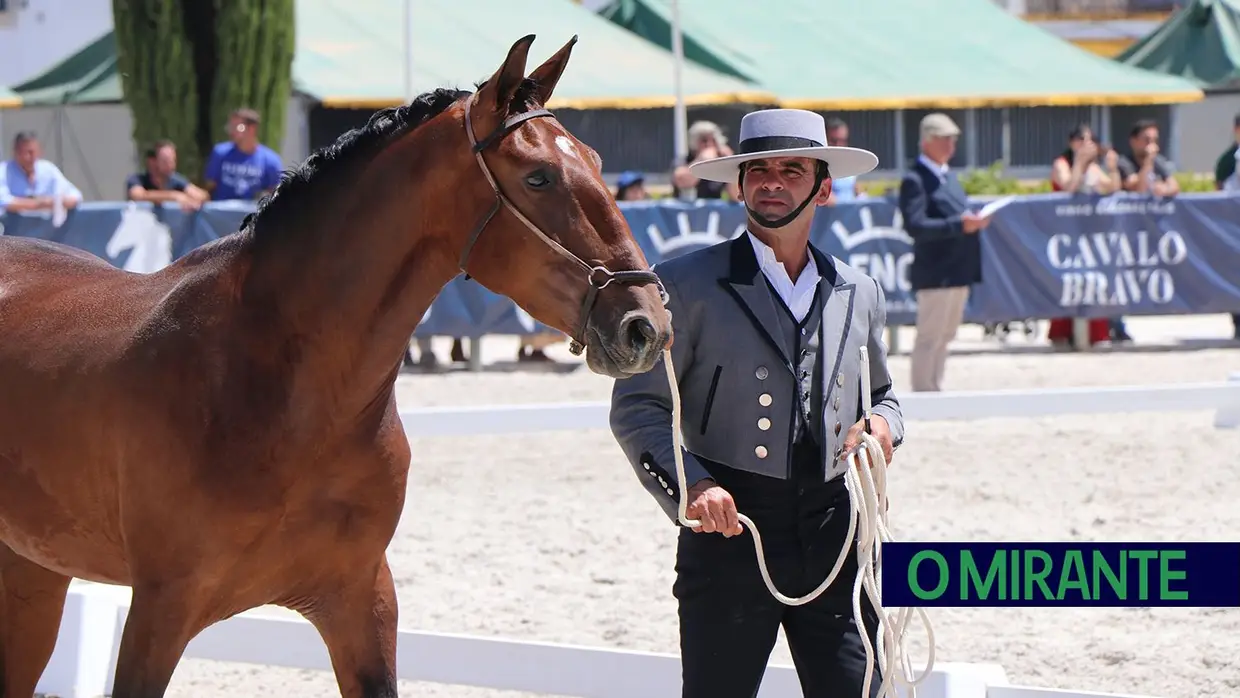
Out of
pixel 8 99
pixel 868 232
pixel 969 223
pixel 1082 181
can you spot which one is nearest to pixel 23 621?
pixel 969 223

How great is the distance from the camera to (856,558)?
3768mm

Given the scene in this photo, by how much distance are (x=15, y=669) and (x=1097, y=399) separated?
26.0 feet

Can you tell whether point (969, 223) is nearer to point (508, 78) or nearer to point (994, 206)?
point (994, 206)

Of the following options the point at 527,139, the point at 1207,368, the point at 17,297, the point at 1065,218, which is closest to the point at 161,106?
the point at 1065,218

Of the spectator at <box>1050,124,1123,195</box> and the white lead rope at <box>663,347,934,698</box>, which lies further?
the spectator at <box>1050,124,1123,195</box>

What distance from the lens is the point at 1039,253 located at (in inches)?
599

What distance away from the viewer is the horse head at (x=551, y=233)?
3270mm

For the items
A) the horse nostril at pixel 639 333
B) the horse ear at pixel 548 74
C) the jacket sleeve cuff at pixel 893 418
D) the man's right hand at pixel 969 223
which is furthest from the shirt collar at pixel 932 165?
the horse nostril at pixel 639 333

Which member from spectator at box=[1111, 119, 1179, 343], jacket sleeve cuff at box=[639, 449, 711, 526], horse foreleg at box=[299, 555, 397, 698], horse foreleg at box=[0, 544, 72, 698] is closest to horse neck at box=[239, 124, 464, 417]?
horse foreleg at box=[299, 555, 397, 698]

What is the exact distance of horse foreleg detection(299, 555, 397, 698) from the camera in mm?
3803

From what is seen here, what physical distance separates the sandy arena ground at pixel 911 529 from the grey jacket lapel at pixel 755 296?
7.34ft

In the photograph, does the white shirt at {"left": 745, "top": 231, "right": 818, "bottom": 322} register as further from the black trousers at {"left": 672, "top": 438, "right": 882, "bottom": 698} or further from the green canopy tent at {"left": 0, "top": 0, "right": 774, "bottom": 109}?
the green canopy tent at {"left": 0, "top": 0, "right": 774, "bottom": 109}

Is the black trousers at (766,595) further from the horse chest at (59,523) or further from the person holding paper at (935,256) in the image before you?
the person holding paper at (935,256)

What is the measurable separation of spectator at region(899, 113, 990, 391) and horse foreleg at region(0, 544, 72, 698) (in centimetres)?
819
